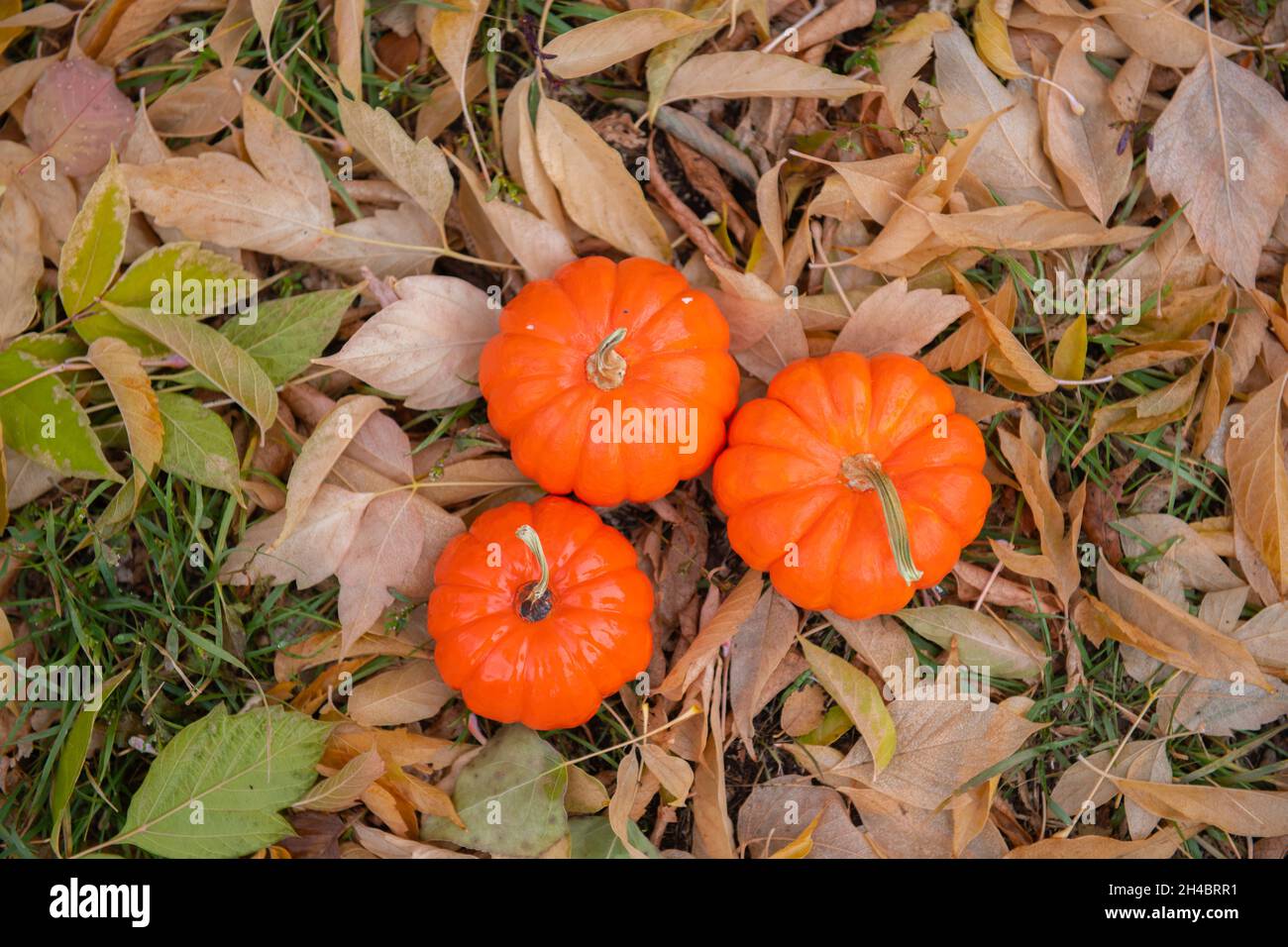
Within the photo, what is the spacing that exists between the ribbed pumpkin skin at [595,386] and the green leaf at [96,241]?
109 centimetres

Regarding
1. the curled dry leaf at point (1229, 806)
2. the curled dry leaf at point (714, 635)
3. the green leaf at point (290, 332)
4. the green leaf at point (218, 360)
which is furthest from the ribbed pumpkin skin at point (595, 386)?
the curled dry leaf at point (1229, 806)

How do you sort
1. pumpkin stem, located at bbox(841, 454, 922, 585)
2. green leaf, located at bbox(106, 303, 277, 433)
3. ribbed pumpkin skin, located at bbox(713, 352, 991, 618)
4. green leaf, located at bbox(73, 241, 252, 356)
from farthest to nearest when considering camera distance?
green leaf, located at bbox(73, 241, 252, 356), green leaf, located at bbox(106, 303, 277, 433), ribbed pumpkin skin, located at bbox(713, 352, 991, 618), pumpkin stem, located at bbox(841, 454, 922, 585)

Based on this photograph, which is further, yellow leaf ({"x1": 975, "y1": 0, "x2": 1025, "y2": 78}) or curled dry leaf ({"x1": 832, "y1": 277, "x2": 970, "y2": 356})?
yellow leaf ({"x1": 975, "y1": 0, "x2": 1025, "y2": 78})

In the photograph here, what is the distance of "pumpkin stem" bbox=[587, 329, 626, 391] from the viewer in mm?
2535

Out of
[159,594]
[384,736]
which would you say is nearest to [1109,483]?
[384,736]

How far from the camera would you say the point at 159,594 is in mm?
2986

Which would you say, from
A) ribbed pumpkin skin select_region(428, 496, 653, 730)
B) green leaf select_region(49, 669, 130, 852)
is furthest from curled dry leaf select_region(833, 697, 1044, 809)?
green leaf select_region(49, 669, 130, 852)

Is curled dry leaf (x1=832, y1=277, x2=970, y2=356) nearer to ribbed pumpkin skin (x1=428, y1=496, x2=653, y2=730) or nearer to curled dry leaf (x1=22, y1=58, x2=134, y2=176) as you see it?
ribbed pumpkin skin (x1=428, y1=496, x2=653, y2=730)

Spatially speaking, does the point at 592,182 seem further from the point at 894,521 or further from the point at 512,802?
the point at 512,802

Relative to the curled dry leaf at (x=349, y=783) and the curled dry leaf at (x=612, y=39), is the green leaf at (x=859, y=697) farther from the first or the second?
the curled dry leaf at (x=612, y=39)

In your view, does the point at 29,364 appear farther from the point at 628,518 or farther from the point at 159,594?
the point at 628,518

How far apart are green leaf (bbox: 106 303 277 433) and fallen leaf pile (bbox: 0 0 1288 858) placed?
16 millimetres

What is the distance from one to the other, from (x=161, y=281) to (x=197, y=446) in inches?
18.4
